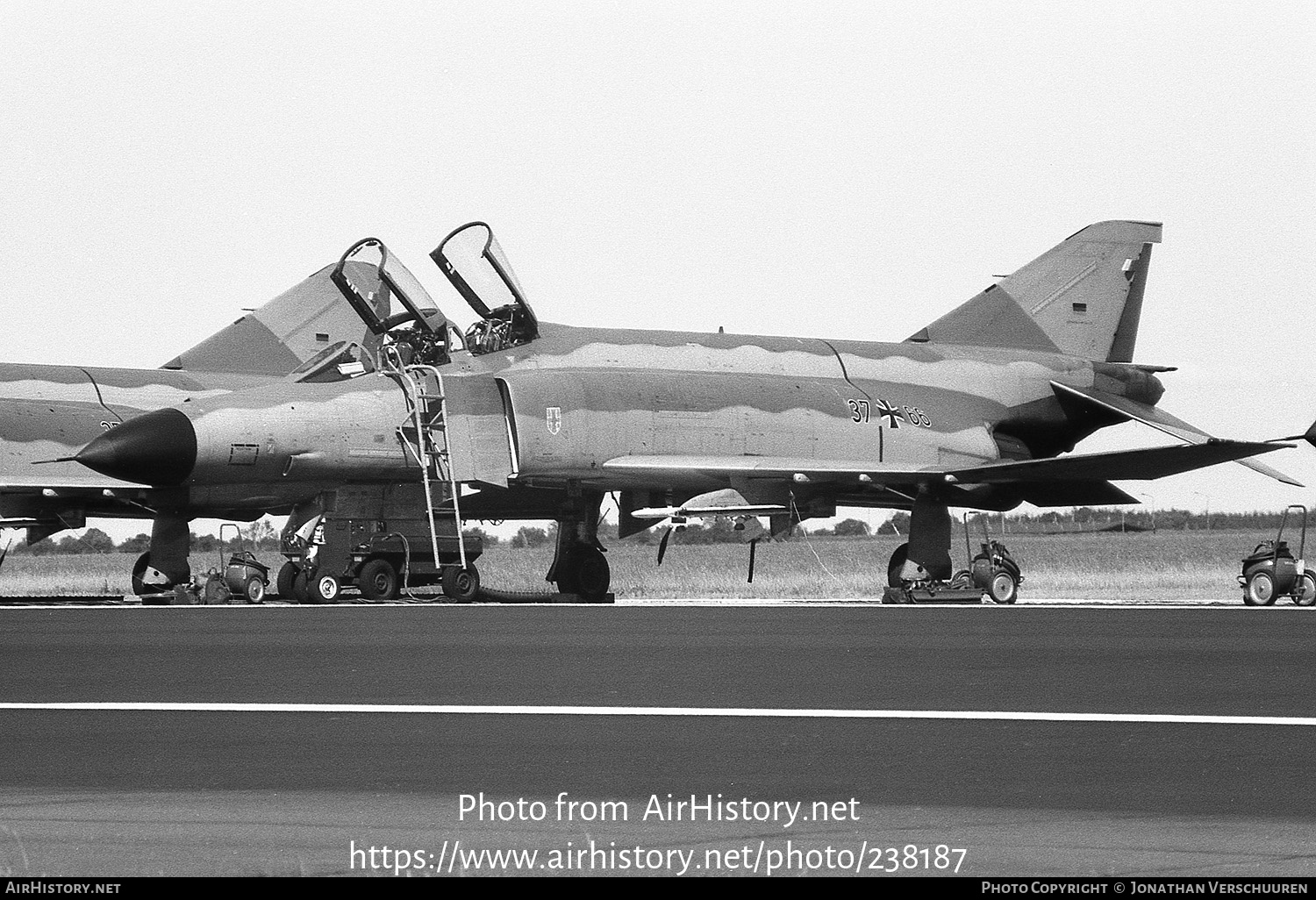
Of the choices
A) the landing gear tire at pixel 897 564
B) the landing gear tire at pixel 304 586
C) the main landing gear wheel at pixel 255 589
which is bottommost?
the main landing gear wheel at pixel 255 589

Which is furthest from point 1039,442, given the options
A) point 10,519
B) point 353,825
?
point 353,825

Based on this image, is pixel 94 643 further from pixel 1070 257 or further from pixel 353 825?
pixel 1070 257

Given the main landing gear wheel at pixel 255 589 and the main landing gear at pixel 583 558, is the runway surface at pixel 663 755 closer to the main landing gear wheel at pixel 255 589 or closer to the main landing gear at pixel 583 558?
the main landing gear wheel at pixel 255 589

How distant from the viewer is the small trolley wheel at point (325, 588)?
58.6 feet

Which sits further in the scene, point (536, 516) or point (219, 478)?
point (536, 516)

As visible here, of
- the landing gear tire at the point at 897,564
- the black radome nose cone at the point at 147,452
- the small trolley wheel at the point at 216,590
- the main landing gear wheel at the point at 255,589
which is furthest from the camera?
the landing gear tire at the point at 897,564

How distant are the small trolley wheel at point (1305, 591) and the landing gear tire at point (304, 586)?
9637mm

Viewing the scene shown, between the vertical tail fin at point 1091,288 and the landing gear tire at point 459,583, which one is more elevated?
the vertical tail fin at point 1091,288

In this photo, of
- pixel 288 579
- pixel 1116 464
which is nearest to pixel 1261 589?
pixel 1116 464

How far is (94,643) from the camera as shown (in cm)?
1112

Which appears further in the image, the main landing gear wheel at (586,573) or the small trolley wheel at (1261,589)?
the main landing gear wheel at (586,573)

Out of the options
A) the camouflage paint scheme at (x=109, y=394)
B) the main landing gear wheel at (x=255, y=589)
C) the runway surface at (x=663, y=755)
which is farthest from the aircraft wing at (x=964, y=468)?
the runway surface at (x=663, y=755)

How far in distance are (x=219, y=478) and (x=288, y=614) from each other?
12.6 ft
